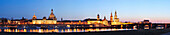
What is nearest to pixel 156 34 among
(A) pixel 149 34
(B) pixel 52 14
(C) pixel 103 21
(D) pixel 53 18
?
(A) pixel 149 34

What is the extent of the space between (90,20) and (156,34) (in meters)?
134

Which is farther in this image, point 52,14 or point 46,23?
point 52,14

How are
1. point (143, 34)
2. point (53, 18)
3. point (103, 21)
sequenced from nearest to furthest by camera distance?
point (143, 34) → point (103, 21) → point (53, 18)

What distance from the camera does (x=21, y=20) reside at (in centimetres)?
17462

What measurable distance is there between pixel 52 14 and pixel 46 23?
2167cm

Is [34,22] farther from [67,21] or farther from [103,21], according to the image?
[103,21]

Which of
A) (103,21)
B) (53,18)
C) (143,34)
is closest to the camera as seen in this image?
(143,34)

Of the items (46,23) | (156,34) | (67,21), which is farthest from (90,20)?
(156,34)

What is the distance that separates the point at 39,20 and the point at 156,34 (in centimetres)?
13555

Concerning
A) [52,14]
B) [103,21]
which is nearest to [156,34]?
[103,21]

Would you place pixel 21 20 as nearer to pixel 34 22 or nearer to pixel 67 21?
pixel 34 22

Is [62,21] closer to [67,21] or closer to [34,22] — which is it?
[67,21]

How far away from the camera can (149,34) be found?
38.9m

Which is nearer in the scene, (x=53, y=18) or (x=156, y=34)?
(x=156, y=34)
